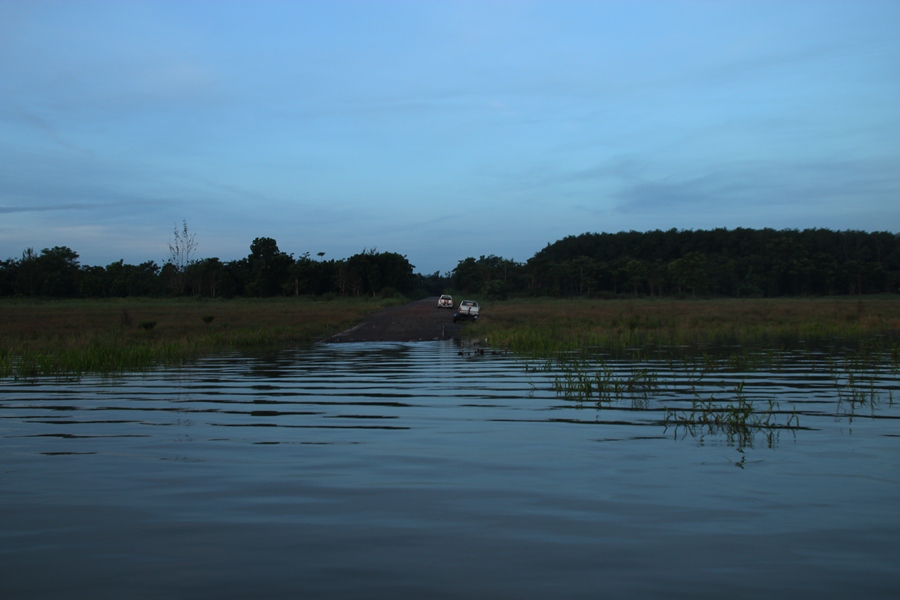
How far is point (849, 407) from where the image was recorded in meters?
11.8

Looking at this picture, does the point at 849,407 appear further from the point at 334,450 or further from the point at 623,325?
the point at 623,325

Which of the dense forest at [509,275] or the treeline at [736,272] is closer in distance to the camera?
the dense forest at [509,275]

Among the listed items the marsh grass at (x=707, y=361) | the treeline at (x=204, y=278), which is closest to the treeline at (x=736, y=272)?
the treeline at (x=204, y=278)

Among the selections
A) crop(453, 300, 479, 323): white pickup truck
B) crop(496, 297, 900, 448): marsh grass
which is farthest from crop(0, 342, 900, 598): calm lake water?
crop(453, 300, 479, 323): white pickup truck

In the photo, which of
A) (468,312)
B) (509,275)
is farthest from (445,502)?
(509,275)

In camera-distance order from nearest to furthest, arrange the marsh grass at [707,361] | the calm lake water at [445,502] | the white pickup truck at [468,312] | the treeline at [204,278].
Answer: the calm lake water at [445,502] → the marsh grass at [707,361] → the white pickup truck at [468,312] → the treeline at [204,278]

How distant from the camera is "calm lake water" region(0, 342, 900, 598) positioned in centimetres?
462

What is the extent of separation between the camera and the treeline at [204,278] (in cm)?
12344

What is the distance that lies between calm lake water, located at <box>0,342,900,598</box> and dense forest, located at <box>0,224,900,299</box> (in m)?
116

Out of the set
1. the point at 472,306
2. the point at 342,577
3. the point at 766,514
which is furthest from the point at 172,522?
the point at 472,306

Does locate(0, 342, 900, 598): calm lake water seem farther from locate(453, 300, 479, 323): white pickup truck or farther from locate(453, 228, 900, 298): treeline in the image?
locate(453, 228, 900, 298): treeline

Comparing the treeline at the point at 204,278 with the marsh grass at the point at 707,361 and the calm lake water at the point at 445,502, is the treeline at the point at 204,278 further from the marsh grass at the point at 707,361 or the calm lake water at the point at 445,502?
the calm lake water at the point at 445,502

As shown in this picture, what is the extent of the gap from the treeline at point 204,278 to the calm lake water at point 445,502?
11687 cm

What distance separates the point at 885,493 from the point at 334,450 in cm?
581
